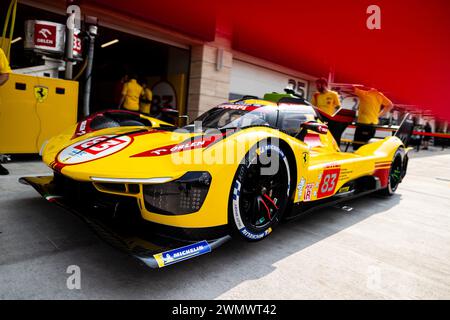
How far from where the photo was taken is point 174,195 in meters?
1.73

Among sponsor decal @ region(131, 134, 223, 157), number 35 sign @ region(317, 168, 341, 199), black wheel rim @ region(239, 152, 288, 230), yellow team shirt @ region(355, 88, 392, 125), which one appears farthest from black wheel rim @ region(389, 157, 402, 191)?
sponsor decal @ region(131, 134, 223, 157)

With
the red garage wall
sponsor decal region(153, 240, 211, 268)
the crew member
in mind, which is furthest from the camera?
the crew member

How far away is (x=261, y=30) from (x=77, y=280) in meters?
7.76

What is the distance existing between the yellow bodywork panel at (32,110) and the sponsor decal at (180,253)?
12.9 feet

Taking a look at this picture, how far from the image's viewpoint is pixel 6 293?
1464 millimetres

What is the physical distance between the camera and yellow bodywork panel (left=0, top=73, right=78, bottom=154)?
440 cm

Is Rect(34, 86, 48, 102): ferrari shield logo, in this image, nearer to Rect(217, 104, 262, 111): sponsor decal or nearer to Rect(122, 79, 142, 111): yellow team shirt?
Rect(122, 79, 142, 111): yellow team shirt

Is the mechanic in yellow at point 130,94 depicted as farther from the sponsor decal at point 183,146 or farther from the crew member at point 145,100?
the sponsor decal at point 183,146

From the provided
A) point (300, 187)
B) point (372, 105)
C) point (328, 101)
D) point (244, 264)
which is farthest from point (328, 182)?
point (372, 105)

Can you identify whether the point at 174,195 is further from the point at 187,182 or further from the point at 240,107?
the point at 240,107

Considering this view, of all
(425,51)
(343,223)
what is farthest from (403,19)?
(343,223)

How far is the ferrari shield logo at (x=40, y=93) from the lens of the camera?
15.3 feet

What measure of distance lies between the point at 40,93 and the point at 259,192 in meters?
4.07

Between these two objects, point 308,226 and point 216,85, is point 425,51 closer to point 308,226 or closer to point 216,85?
point 308,226
